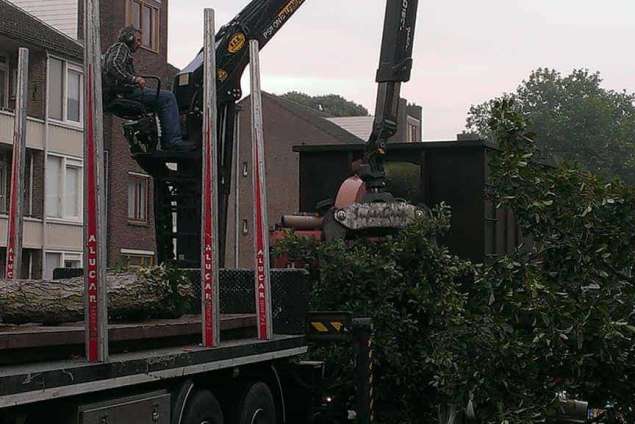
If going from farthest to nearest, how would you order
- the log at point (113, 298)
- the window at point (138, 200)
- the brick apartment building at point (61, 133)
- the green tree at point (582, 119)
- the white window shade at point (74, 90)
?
1. the green tree at point (582, 119)
2. the window at point (138, 200)
3. the white window shade at point (74, 90)
4. the brick apartment building at point (61, 133)
5. the log at point (113, 298)

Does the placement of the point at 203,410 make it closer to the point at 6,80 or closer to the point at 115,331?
the point at 115,331

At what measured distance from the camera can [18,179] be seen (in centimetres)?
935

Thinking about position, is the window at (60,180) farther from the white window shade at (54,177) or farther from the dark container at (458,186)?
the dark container at (458,186)

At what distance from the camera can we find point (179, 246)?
40.0 ft

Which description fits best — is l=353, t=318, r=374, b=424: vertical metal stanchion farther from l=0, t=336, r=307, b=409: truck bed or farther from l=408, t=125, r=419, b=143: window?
l=408, t=125, r=419, b=143: window

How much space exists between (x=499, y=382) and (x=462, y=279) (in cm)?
306

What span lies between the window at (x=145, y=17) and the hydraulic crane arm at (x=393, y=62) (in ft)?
21.3

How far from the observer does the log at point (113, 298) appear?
798 centimetres

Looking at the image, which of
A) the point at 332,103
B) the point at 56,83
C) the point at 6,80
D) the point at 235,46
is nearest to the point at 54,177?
the point at 6,80

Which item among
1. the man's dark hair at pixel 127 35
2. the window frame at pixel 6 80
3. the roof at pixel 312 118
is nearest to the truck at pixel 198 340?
the man's dark hair at pixel 127 35

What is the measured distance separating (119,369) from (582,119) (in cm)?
8460

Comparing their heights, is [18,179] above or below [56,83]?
below

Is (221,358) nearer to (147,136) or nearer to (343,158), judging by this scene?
(147,136)

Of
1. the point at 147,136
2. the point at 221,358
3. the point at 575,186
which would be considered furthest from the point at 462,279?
the point at 221,358
